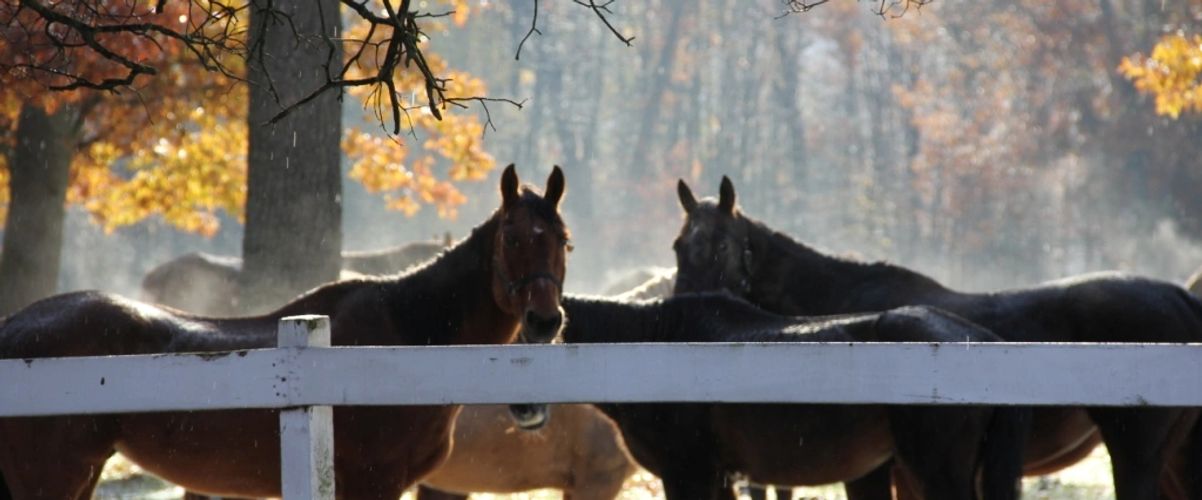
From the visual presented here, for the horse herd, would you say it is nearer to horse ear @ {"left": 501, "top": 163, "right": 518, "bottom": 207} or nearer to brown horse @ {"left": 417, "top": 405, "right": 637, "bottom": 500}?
horse ear @ {"left": 501, "top": 163, "right": 518, "bottom": 207}

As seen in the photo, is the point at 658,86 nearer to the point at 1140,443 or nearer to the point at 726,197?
the point at 726,197

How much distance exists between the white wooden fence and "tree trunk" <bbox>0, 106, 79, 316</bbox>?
41.0 feet

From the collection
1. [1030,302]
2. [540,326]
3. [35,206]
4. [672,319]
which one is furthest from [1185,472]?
[35,206]

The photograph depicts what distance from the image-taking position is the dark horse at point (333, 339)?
A: 18.7ft

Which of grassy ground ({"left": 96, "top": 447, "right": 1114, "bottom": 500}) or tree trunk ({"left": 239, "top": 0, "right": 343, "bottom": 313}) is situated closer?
grassy ground ({"left": 96, "top": 447, "right": 1114, "bottom": 500})

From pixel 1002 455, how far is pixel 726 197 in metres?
3.20

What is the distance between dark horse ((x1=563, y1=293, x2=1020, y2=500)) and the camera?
5.76 meters

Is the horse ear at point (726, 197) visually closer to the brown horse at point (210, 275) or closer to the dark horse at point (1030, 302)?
the dark horse at point (1030, 302)

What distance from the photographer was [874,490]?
6.75 meters

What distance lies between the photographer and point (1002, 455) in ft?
19.1

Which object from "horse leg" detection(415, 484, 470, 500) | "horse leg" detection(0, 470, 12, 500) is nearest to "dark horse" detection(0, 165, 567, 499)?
"horse leg" detection(0, 470, 12, 500)

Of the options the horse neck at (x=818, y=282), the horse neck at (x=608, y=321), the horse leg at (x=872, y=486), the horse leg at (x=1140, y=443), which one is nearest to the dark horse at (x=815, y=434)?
the horse neck at (x=608, y=321)

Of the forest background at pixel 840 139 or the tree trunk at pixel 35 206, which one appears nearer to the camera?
the tree trunk at pixel 35 206

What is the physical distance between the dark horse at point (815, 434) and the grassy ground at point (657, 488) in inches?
130
